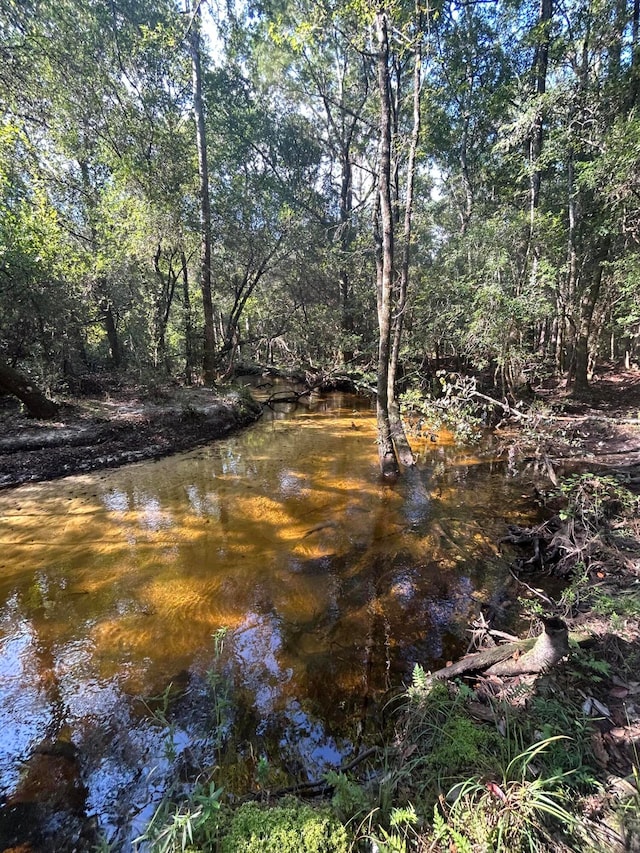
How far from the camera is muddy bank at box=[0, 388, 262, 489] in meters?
7.96

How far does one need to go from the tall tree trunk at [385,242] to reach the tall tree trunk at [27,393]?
8309 mm

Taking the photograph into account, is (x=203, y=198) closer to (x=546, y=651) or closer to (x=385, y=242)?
(x=385, y=242)

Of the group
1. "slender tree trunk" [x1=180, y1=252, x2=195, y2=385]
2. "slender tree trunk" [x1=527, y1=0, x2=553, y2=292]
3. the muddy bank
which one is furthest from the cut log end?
"slender tree trunk" [x1=180, y1=252, x2=195, y2=385]

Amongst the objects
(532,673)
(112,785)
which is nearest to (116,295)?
(112,785)

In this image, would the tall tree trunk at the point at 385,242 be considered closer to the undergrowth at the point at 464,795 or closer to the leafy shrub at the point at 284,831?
the undergrowth at the point at 464,795

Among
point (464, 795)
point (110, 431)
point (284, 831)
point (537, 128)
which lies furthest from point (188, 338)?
point (464, 795)

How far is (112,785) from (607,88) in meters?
14.0

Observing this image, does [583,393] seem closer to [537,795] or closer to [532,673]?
[532,673]

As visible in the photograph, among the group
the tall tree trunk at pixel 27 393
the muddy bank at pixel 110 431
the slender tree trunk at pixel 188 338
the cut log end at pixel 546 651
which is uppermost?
the slender tree trunk at pixel 188 338

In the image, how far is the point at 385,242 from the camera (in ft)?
22.0

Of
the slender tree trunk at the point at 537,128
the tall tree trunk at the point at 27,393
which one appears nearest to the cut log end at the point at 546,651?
the slender tree trunk at the point at 537,128

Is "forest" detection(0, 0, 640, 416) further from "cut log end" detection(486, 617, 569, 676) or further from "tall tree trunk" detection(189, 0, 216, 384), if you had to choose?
"cut log end" detection(486, 617, 569, 676)

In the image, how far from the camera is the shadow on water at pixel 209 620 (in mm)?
2518

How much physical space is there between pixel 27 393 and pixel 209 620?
27.7ft
